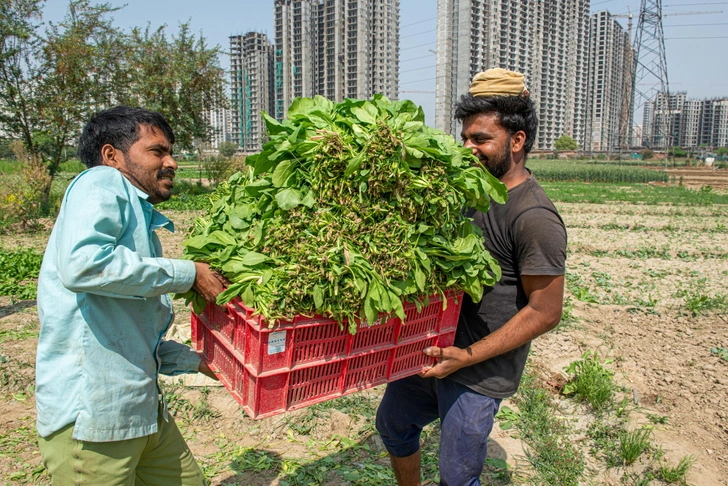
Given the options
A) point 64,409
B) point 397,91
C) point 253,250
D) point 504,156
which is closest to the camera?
point 64,409

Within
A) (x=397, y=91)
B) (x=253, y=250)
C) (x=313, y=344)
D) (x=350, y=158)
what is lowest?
(x=313, y=344)

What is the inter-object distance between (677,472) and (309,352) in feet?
9.59

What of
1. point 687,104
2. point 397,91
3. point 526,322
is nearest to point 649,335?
point 526,322

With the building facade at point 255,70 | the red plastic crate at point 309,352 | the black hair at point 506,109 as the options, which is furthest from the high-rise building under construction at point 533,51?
the red plastic crate at point 309,352

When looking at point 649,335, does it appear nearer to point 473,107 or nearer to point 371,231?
point 473,107

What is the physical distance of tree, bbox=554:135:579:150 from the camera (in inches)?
3479

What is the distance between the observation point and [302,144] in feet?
6.64

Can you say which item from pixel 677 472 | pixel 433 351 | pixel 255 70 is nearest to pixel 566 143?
pixel 255 70

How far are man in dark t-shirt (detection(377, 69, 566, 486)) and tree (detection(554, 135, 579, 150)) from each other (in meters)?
→ 93.2

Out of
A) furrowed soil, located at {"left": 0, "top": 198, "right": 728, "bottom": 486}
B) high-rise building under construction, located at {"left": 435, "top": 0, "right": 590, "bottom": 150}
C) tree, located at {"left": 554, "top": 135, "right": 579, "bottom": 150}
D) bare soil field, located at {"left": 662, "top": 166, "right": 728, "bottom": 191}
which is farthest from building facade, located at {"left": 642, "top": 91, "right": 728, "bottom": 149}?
furrowed soil, located at {"left": 0, "top": 198, "right": 728, "bottom": 486}

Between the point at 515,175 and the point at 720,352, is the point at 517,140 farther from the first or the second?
the point at 720,352

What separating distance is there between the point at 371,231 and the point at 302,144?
45 cm

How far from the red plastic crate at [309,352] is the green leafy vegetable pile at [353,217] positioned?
118 mm

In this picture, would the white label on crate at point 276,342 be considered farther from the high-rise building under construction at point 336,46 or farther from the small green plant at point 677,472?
the high-rise building under construction at point 336,46
